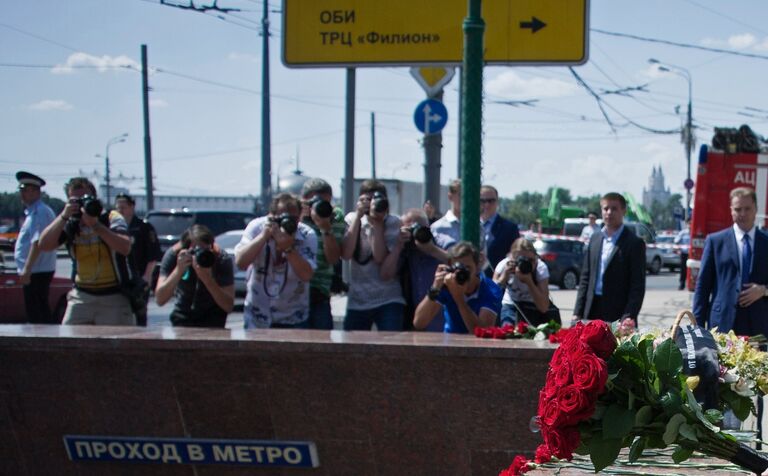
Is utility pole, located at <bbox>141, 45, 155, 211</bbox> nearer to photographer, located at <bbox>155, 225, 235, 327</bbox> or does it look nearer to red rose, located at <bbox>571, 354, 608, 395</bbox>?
photographer, located at <bbox>155, 225, 235, 327</bbox>

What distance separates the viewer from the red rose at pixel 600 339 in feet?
7.42

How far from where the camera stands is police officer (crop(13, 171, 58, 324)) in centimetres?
915

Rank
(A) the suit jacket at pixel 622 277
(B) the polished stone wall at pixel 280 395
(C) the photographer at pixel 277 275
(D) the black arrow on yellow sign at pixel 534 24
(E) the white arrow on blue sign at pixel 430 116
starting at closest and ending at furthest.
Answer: (B) the polished stone wall at pixel 280 395, (C) the photographer at pixel 277 275, (A) the suit jacket at pixel 622 277, (E) the white arrow on blue sign at pixel 430 116, (D) the black arrow on yellow sign at pixel 534 24

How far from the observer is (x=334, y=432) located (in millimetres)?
5387

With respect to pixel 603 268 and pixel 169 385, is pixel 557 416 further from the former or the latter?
pixel 603 268

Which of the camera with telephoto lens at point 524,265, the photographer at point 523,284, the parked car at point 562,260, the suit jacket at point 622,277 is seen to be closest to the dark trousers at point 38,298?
the photographer at point 523,284

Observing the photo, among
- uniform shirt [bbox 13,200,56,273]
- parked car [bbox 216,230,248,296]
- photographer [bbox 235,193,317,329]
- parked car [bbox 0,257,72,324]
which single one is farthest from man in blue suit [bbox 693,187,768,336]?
parked car [bbox 216,230,248,296]

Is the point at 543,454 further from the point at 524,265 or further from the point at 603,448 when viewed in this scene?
the point at 524,265

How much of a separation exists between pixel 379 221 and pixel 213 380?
1893 millimetres

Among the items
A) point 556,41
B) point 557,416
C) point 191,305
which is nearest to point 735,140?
point 556,41

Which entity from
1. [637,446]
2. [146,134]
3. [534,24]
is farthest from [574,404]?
[146,134]

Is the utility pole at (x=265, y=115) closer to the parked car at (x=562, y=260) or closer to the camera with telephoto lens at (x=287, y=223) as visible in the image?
the parked car at (x=562, y=260)

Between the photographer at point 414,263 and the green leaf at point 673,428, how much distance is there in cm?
443

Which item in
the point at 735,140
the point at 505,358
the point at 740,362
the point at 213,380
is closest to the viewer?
the point at 740,362
